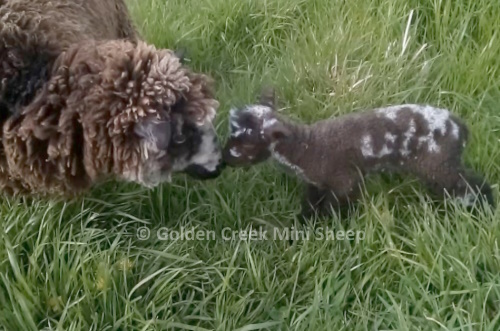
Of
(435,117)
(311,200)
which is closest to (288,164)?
(311,200)

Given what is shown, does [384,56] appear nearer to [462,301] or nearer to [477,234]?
[477,234]

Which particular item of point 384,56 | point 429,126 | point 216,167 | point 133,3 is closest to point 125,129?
point 216,167

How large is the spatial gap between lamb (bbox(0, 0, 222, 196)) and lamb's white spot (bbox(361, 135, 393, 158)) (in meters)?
0.67

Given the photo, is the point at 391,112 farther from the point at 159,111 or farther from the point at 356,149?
the point at 159,111

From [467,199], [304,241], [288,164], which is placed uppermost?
[288,164]

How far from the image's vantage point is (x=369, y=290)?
2.52m

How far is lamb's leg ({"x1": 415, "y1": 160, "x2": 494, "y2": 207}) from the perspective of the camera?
271cm

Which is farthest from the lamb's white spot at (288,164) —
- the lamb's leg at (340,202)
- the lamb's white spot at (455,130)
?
the lamb's white spot at (455,130)

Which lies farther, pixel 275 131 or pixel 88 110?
pixel 275 131

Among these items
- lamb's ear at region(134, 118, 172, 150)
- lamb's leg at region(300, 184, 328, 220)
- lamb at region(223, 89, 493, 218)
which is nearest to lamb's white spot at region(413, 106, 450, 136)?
lamb at region(223, 89, 493, 218)

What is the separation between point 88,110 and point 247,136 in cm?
74

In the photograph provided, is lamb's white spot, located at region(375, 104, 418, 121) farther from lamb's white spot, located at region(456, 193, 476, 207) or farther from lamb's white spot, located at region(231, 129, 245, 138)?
lamb's white spot, located at region(231, 129, 245, 138)

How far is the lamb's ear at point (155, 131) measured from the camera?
2.21m

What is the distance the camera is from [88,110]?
2.24 metres
